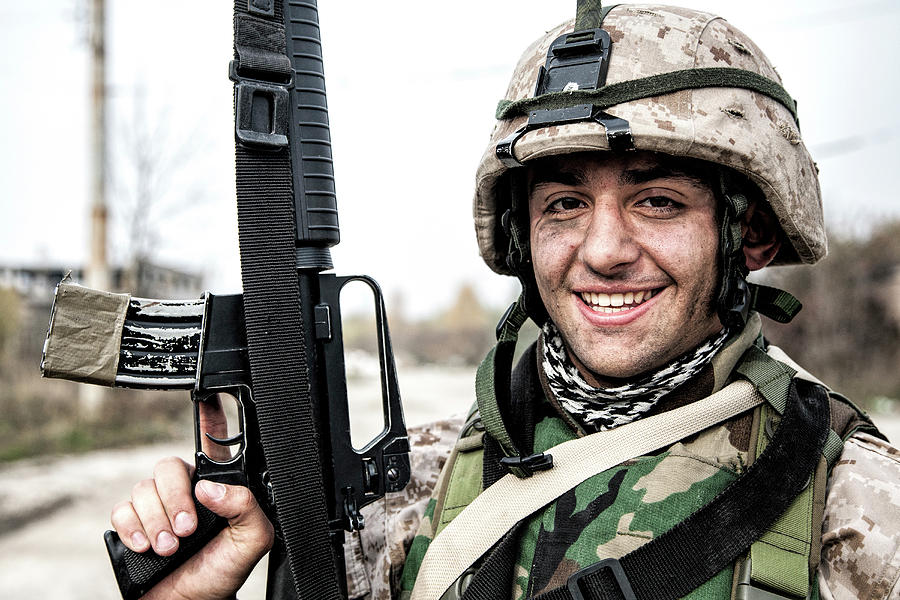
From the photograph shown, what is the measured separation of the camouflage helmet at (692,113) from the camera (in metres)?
2.13

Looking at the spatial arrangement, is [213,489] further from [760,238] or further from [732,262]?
[760,238]

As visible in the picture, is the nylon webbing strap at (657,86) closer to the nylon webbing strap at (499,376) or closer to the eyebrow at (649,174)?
the eyebrow at (649,174)

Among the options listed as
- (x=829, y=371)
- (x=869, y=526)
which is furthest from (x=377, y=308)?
(x=829, y=371)

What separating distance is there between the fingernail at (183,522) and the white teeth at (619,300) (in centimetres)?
124

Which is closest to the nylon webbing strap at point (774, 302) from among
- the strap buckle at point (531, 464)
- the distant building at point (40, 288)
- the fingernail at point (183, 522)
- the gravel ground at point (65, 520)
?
the strap buckle at point (531, 464)

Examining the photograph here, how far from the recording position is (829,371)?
62.8 feet

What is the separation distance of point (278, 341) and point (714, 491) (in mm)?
1198

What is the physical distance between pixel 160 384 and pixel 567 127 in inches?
52.9

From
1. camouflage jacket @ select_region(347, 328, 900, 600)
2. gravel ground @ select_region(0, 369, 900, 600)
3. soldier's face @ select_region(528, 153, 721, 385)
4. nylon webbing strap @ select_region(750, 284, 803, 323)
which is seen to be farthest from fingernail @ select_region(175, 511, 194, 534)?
gravel ground @ select_region(0, 369, 900, 600)

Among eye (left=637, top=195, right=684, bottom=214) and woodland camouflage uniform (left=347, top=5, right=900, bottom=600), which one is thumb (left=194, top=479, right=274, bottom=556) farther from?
eye (left=637, top=195, right=684, bottom=214)

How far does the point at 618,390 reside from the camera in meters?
2.19

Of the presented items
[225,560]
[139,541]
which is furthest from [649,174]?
[139,541]

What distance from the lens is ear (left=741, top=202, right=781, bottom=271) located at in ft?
8.00

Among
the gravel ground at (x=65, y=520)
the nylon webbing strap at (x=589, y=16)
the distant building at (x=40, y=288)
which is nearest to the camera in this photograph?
the nylon webbing strap at (x=589, y=16)
